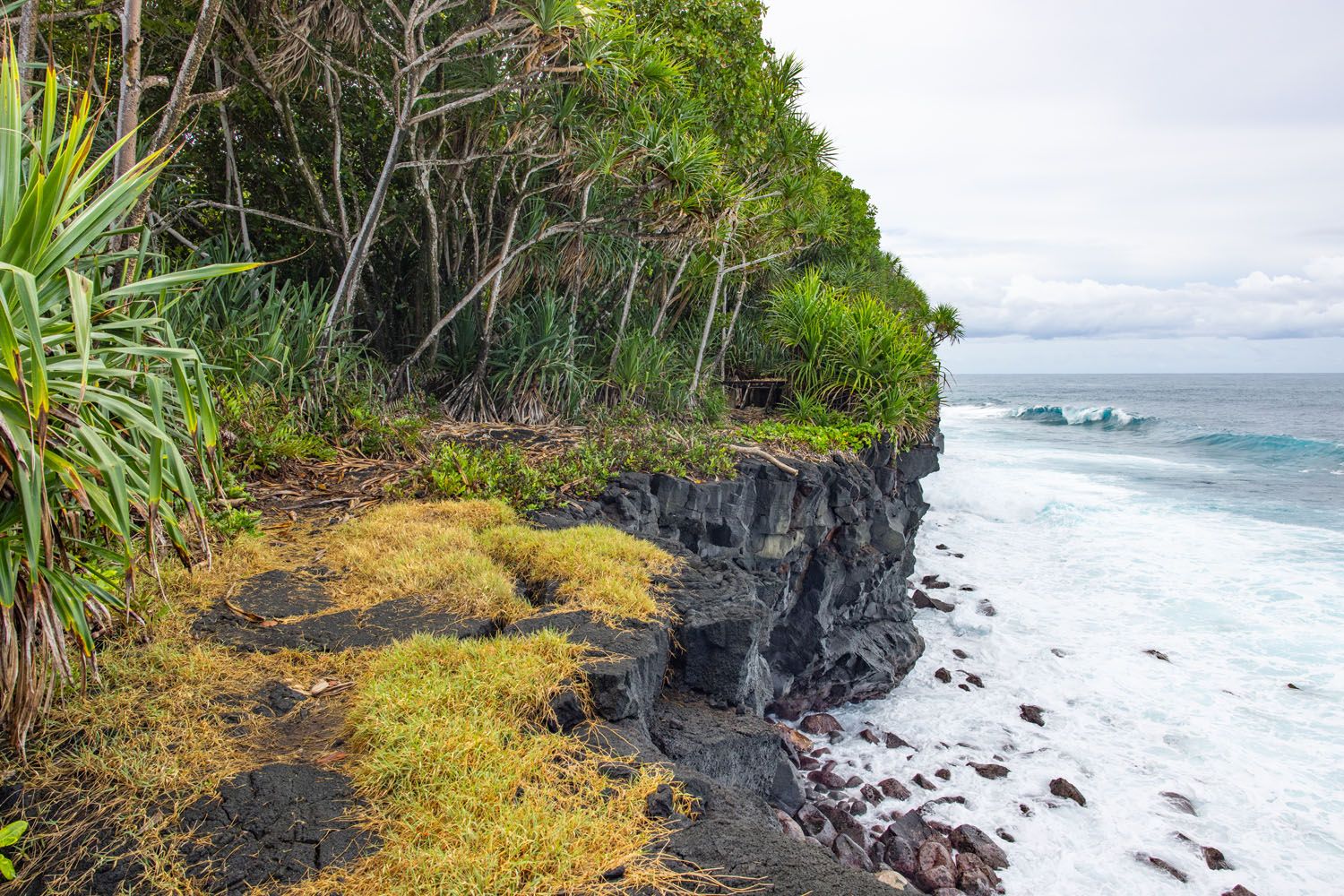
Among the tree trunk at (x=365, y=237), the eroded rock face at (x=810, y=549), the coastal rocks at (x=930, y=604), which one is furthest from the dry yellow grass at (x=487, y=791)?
the coastal rocks at (x=930, y=604)

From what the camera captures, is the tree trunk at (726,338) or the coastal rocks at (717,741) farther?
the tree trunk at (726,338)

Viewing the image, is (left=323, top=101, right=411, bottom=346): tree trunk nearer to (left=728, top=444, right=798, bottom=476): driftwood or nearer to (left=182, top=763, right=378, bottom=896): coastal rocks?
(left=728, top=444, right=798, bottom=476): driftwood

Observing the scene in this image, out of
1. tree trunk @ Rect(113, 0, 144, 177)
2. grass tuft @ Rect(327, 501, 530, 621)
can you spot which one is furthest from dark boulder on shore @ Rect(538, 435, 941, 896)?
tree trunk @ Rect(113, 0, 144, 177)

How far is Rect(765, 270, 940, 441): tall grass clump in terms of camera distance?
9664 mm

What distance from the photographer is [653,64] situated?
23.6 feet

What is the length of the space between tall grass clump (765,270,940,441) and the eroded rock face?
0.57m

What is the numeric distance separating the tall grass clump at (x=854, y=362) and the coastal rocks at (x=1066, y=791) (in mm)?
4494

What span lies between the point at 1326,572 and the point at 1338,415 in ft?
129

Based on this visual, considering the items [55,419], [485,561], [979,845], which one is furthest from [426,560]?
[979,845]

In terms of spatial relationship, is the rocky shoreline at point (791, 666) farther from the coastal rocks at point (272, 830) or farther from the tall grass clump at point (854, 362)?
the coastal rocks at point (272, 830)

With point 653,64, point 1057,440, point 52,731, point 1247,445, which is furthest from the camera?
point 1057,440

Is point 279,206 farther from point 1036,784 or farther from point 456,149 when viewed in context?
point 1036,784

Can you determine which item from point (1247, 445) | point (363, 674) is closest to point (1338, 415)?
point (1247, 445)

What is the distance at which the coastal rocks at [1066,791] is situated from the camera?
19.1ft
